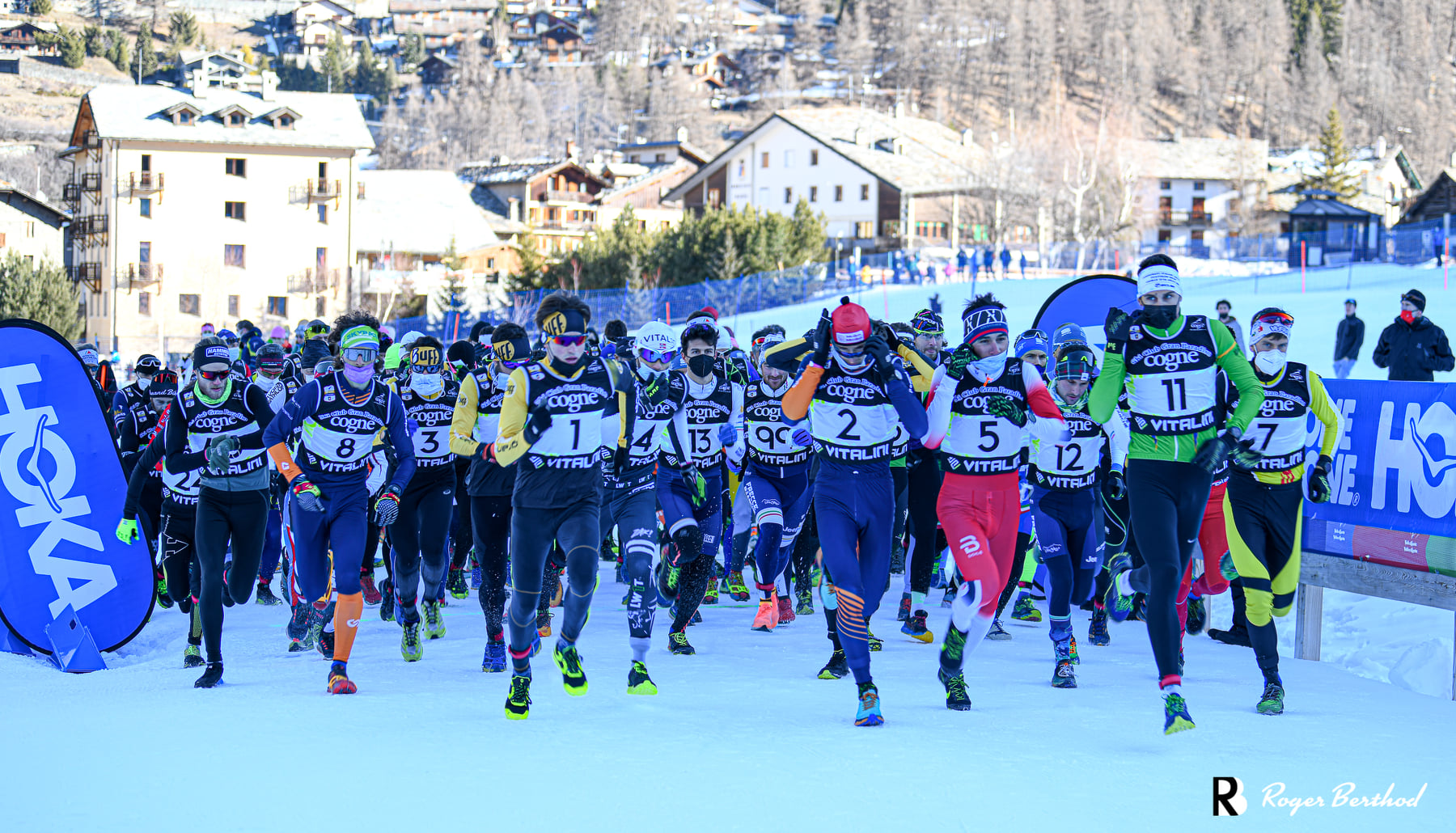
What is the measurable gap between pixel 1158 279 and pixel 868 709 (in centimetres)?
268

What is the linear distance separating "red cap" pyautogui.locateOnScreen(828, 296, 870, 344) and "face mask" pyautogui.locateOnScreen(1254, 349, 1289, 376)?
2.91m

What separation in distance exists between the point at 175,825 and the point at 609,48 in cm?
20272

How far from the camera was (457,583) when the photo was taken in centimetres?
1224

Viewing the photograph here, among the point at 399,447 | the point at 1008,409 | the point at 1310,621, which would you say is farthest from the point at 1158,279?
the point at 399,447

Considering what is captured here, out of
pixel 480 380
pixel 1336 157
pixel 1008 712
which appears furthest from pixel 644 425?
pixel 1336 157

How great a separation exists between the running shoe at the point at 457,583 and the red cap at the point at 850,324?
6.01m

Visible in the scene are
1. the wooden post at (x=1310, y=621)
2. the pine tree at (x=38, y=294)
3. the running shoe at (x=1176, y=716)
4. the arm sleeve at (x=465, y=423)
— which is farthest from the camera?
the pine tree at (x=38, y=294)

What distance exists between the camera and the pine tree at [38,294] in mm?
50875

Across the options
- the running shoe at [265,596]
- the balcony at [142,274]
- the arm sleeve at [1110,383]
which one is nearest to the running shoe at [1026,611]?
the arm sleeve at [1110,383]

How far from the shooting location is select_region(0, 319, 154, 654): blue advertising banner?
9.12 meters

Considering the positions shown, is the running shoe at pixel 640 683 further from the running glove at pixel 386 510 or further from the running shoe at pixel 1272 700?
the running shoe at pixel 1272 700

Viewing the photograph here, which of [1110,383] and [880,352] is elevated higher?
[880,352]

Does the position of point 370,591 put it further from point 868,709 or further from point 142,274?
point 142,274

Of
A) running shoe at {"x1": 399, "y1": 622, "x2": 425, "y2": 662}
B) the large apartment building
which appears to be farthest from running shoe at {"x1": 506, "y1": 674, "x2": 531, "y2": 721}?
the large apartment building
